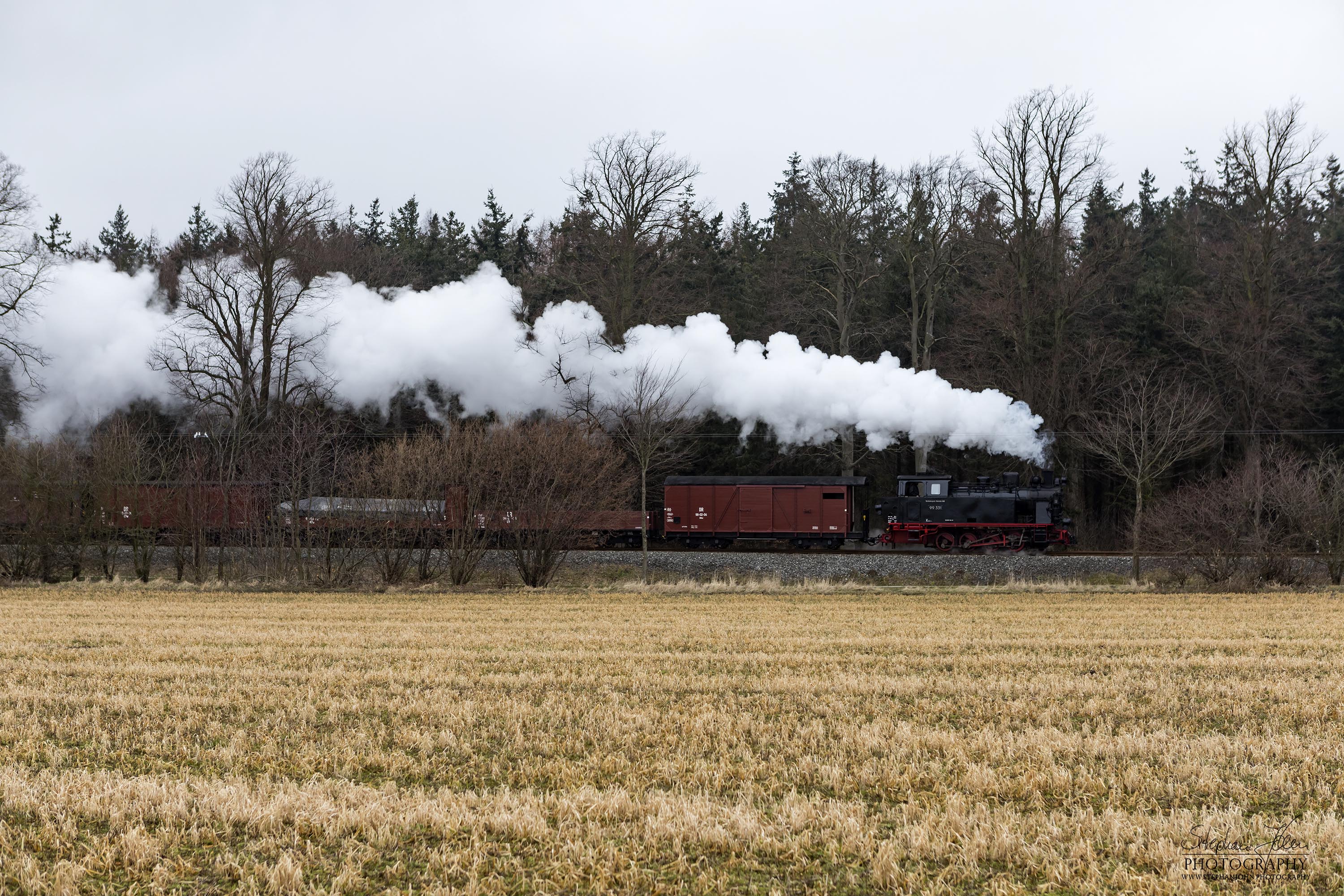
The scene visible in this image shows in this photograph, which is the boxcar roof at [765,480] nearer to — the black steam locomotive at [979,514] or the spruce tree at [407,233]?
the black steam locomotive at [979,514]

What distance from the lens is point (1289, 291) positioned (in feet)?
146

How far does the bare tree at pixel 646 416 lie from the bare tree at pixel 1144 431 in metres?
12.4

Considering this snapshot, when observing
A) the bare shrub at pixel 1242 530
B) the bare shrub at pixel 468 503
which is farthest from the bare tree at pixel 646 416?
the bare shrub at pixel 1242 530

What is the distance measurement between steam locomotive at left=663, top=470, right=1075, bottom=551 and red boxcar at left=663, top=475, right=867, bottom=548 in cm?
2

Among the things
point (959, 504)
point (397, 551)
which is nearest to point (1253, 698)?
point (397, 551)

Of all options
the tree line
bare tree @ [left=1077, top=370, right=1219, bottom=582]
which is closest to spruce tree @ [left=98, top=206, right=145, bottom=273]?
the tree line

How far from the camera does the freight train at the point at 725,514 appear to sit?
28516mm

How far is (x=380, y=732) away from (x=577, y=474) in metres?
19.4

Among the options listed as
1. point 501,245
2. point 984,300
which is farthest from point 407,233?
point 984,300

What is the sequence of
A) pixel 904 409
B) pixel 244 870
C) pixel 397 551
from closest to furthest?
pixel 244 870 → pixel 397 551 → pixel 904 409

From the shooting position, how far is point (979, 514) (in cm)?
3481

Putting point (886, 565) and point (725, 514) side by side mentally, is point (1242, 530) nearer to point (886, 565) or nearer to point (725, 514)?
point (886, 565)

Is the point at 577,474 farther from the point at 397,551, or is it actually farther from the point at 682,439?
the point at 682,439

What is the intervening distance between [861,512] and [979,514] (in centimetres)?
544
